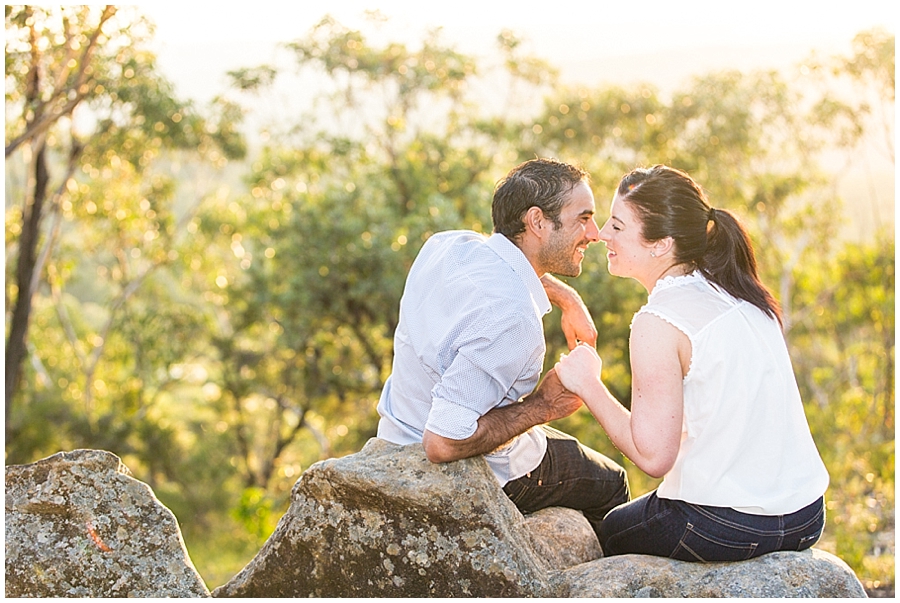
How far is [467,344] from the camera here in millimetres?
2902

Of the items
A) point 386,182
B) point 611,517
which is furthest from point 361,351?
point 611,517

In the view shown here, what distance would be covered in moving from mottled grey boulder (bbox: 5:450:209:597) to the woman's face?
180cm

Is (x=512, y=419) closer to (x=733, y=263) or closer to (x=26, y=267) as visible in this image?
(x=733, y=263)

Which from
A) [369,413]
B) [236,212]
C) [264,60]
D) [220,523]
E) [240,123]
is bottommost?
[220,523]

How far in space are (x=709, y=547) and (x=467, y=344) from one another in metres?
0.98

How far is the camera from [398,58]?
42.4ft

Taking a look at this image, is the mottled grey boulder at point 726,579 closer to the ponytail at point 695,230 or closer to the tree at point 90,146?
the ponytail at point 695,230

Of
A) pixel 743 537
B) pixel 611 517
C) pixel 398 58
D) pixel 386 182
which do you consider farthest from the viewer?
pixel 398 58

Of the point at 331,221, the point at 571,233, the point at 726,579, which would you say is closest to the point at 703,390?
the point at 726,579

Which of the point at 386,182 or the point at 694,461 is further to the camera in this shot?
the point at 386,182

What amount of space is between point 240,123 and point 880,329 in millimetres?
9855

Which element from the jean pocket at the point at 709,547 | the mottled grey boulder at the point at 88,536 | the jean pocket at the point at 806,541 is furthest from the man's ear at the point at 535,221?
the mottled grey boulder at the point at 88,536

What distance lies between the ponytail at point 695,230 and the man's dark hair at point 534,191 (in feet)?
1.05

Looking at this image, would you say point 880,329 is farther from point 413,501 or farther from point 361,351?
point 413,501
